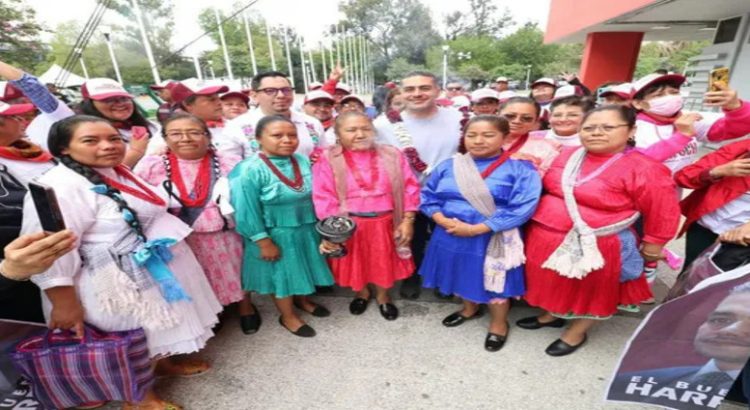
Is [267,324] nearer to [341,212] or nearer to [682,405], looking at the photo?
[341,212]

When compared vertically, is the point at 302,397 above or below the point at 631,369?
below

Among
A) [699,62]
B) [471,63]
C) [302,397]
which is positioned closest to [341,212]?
[302,397]

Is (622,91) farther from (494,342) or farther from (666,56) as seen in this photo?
(666,56)

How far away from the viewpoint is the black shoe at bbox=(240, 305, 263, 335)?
2.72 metres

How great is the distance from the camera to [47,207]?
1.24m

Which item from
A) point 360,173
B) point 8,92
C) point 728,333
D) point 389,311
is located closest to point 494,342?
point 389,311

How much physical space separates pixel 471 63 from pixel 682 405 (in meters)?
41.9

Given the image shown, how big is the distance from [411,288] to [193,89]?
2.47 meters

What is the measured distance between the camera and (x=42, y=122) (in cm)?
258

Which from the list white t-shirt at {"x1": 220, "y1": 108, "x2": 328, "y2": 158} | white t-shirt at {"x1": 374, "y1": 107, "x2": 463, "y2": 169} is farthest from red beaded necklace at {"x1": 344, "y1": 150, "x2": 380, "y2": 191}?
white t-shirt at {"x1": 220, "y1": 108, "x2": 328, "y2": 158}

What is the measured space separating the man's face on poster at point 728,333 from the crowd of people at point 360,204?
21.8 inches

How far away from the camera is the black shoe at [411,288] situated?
3.10m

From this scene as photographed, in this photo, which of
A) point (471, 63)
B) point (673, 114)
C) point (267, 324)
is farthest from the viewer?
point (471, 63)

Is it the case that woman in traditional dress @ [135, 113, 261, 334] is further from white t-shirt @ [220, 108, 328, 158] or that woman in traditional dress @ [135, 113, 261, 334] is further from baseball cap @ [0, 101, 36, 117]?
baseball cap @ [0, 101, 36, 117]
